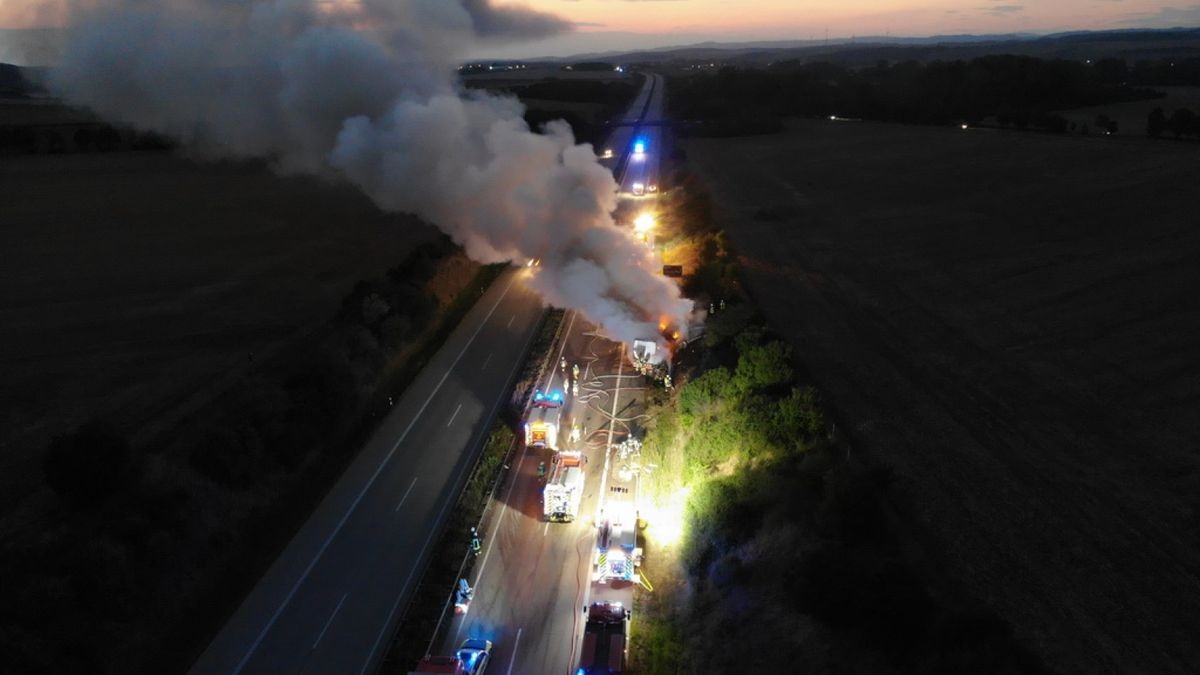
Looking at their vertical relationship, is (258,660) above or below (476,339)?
below

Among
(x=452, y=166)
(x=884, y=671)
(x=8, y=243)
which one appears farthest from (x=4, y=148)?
(x=884, y=671)

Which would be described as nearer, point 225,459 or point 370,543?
point 370,543

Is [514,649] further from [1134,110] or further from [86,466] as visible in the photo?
[1134,110]

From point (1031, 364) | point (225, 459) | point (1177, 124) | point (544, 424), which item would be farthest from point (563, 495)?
point (1177, 124)

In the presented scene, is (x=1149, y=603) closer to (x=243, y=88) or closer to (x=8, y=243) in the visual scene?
(x=243, y=88)

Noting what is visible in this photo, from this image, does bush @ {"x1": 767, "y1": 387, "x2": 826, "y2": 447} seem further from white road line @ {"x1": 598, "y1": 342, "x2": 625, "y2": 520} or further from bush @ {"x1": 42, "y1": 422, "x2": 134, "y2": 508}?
bush @ {"x1": 42, "y1": 422, "x2": 134, "y2": 508}

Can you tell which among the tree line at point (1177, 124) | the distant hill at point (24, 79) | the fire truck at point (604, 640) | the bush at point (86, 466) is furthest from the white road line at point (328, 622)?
the tree line at point (1177, 124)

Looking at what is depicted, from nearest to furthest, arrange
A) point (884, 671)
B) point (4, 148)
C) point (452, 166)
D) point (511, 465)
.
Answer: point (884, 671) → point (511, 465) → point (452, 166) → point (4, 148)
